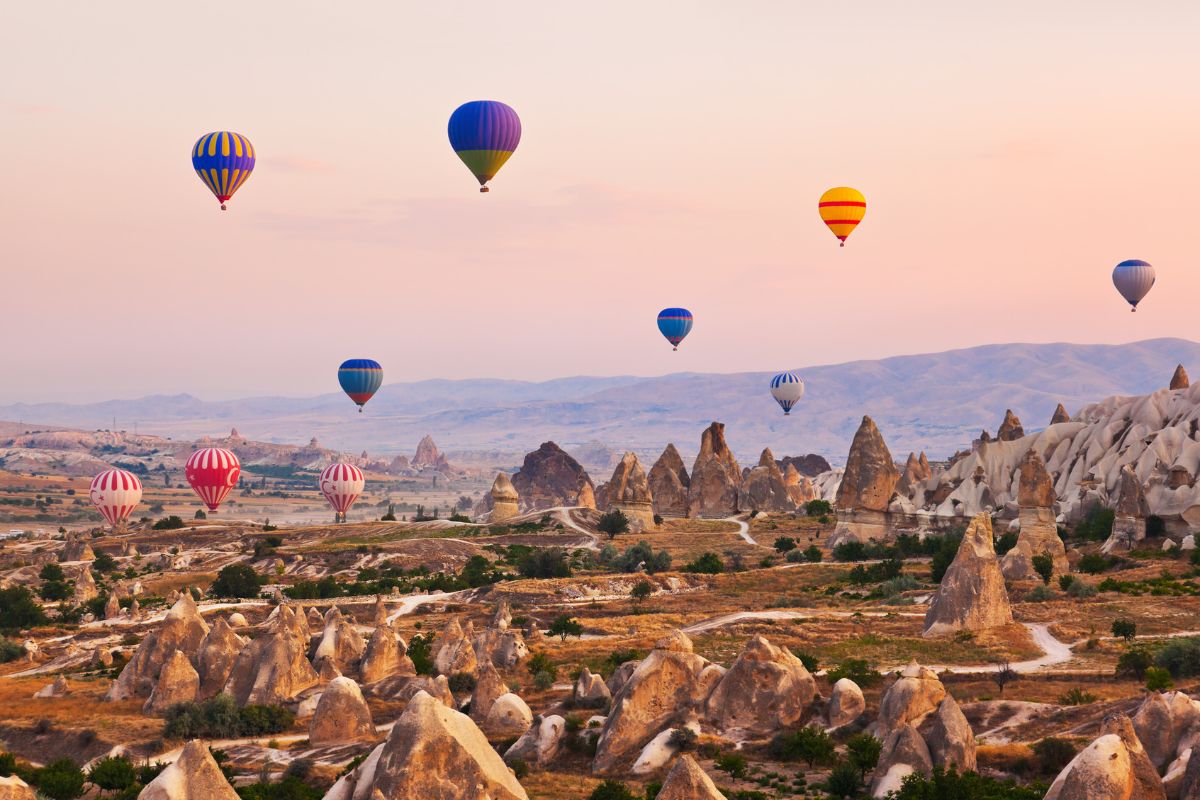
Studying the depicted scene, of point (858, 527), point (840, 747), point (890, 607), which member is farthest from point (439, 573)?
point (840, 747)

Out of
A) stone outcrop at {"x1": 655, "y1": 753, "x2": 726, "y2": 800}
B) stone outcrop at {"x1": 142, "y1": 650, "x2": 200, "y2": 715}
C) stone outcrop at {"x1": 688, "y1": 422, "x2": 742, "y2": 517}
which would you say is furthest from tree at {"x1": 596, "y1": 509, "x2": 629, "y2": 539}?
stone outcrop at {"x1": 655, "y1": 753, "x2": 726, "y2": 800}

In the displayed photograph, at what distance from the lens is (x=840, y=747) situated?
3278 cm

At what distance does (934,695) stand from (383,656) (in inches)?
780

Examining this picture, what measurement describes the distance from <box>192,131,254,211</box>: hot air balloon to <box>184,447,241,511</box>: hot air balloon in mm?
19451

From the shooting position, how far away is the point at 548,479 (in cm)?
17850

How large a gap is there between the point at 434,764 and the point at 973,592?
26589 mm

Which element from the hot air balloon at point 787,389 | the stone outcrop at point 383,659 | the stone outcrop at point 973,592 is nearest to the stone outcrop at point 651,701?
the stone outcrop at point 383,659

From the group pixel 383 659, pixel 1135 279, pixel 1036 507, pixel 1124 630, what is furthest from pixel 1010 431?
pixel 383 659

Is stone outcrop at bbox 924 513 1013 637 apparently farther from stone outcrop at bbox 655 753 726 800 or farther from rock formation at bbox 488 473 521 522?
rock formation at bbox 488 473 521 522

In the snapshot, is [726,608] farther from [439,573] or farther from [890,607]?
[439,573]

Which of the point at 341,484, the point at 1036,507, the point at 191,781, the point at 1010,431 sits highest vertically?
the point at 1010,431

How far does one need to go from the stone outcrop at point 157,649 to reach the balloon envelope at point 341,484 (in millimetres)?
65768

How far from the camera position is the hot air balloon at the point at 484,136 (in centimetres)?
8125

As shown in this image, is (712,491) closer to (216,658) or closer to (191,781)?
(216,658)
